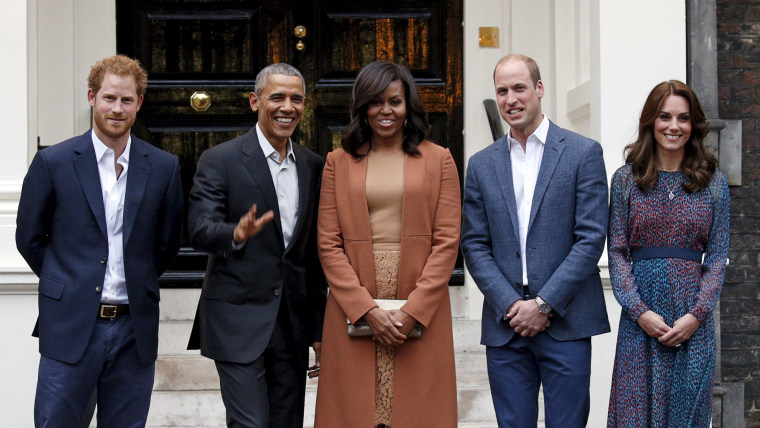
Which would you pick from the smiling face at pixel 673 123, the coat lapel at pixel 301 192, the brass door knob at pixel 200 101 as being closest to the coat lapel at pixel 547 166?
the smiling face at pixel 673 123

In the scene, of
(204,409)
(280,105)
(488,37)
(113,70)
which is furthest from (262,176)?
(488,37)

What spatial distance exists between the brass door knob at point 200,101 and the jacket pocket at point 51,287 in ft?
9.51

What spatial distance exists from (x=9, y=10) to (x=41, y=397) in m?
2.76

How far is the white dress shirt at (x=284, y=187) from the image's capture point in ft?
12.3

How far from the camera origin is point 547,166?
3.71 m

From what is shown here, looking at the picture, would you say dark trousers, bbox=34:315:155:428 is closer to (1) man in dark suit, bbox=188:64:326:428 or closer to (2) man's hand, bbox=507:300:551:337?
(1) man in dark suit, bbox=188:64:326:428

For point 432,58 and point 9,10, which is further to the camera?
point 432,58

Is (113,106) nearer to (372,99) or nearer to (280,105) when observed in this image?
(280,105)

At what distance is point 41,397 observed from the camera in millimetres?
3393

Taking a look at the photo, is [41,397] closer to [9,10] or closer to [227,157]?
[227,157]

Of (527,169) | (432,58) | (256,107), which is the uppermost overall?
(432,58)

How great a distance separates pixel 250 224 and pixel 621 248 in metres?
1.53

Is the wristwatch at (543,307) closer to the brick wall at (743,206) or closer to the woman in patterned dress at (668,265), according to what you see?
the woman in patterned dress at (668,265)

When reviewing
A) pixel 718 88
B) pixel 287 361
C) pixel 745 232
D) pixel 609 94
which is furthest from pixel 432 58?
pixel 287 361
